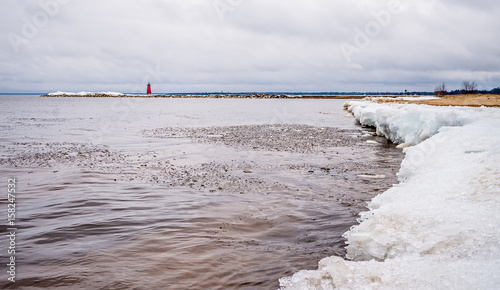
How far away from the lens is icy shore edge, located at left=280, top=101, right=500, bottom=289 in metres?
3.78

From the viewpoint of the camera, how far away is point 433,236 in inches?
184

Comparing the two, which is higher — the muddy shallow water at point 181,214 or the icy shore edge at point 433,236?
the icy shore edge at point 433,236

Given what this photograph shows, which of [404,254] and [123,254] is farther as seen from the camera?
[123,254]

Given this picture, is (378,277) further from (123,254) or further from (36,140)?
(36,140)

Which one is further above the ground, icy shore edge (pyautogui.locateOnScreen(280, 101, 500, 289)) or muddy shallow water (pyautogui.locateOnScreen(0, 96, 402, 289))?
icy shore edge (pyautogui.locateOnScreen(280, 101, 500, 289))

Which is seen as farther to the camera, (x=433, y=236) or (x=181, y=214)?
(x=181, y=214)

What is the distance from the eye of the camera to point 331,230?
6.99 metres

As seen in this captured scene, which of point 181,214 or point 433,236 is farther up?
point 433,236

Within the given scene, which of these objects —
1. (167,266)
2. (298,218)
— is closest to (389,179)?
(298,218)

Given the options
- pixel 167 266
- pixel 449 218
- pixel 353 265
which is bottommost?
pixel 167 266

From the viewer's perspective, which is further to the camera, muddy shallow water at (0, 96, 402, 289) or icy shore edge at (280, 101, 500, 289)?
muddy shallow water at (0, 96, 402, 289)

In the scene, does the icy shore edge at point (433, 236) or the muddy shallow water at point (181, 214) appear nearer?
the icy shore edge at point (433, 236)

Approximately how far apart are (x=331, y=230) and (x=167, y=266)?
3401 millimetres

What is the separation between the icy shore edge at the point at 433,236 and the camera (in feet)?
12.4
